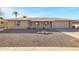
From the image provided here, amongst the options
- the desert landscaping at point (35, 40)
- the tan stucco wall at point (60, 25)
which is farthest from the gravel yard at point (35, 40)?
the tan stucco wall at point (60, 25)

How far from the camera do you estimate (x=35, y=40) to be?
8.68 metres

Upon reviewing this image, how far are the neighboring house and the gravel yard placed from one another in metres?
0.48

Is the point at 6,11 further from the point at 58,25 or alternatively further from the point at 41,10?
the point at 58,25

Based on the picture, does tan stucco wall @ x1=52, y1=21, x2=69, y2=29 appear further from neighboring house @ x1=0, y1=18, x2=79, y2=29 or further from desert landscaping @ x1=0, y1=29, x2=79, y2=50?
desert landscaping @ x1=0, y1=29, x2=79, y2=50

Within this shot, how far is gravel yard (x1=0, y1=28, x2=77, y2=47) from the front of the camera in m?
8.48

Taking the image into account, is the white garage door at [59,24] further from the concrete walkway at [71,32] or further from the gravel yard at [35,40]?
the gravel yard at [35,40]

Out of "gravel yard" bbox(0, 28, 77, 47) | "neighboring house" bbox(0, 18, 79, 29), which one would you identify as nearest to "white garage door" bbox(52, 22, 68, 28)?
"neighboring house" bbox(0, 18, 79, 29)

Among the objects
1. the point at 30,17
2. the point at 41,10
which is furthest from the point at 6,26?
the point at 41,10

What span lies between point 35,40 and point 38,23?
790 millimetres

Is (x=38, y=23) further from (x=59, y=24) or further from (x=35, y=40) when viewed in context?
(x=59, y=24)
